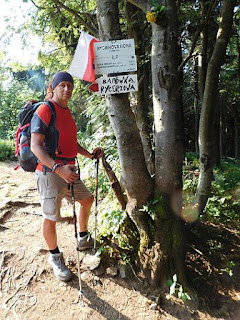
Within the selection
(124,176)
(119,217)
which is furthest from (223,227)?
(124,176)

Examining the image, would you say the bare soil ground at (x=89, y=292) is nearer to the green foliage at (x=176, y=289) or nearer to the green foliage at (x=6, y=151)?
the green foliage at (x=176, y=289)

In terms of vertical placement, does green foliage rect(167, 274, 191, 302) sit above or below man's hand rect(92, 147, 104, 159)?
below

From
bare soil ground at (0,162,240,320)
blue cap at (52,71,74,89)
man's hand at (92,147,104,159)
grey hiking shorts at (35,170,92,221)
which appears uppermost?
blue cap at (52,71,74,89)

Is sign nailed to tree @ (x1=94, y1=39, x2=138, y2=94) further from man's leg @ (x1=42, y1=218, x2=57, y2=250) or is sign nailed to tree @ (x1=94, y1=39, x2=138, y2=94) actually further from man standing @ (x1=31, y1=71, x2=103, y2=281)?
man's leg @ (x1=42, y1=218, x2=57, y2=250)

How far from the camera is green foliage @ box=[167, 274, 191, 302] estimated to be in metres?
2.54

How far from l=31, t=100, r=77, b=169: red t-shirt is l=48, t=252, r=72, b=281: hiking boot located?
1.23m

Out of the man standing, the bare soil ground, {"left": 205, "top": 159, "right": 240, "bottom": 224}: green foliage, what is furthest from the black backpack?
{"left": 205, "top": 159, "right": 240, "bottom": 224}: green foliage

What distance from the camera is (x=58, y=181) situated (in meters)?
2.83

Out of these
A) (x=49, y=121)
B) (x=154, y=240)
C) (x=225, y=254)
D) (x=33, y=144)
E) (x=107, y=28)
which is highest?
(x=107, y=28)

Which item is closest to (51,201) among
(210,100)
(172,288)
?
(172,288)

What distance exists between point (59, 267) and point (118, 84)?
2.42 m

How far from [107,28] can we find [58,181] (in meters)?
1.88

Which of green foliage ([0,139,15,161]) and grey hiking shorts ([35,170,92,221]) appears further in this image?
green foliage ([0,139,15,161])

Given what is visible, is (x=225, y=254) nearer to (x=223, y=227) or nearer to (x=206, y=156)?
(x=223, y=227)
